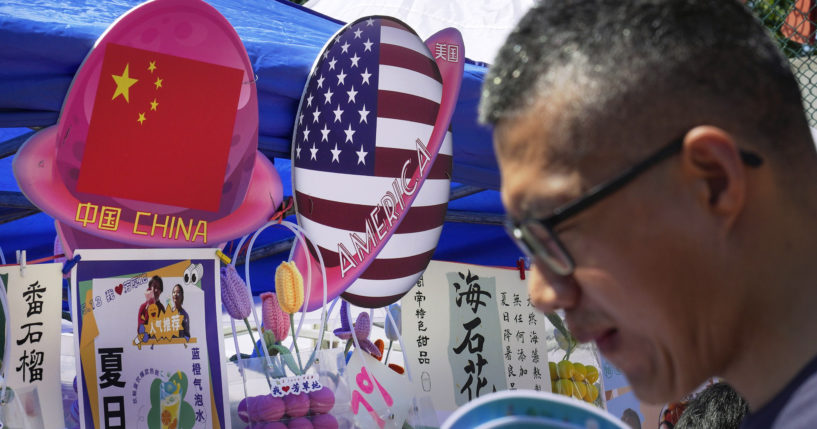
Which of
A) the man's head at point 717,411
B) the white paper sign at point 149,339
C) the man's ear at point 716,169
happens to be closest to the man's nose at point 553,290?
the man's ear at point 716,169

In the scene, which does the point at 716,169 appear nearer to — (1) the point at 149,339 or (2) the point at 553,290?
(2) the point at 553,290

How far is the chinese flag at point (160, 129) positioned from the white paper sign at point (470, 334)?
79 centimetres

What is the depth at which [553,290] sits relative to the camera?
2.16ft

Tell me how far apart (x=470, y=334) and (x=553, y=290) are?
1.76 metres

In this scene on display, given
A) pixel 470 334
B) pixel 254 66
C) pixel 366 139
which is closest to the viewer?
pixel 254 66

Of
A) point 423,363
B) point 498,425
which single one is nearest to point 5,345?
point 423,363

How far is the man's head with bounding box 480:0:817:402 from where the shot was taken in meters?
0.59

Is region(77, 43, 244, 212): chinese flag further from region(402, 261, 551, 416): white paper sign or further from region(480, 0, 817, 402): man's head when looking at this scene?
region(480, 0, 817, 402): man's head

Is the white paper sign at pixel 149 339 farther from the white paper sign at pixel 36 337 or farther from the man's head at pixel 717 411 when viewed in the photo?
the man's head at pixel 717 411

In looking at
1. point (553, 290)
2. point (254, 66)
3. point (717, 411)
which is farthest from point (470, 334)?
point (553, 290)

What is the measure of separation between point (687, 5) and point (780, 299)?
0.25m

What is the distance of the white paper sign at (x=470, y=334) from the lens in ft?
7.50

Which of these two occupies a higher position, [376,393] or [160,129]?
[160,129]

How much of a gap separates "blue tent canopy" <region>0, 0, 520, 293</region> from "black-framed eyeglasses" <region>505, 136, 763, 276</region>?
130 centimetres
